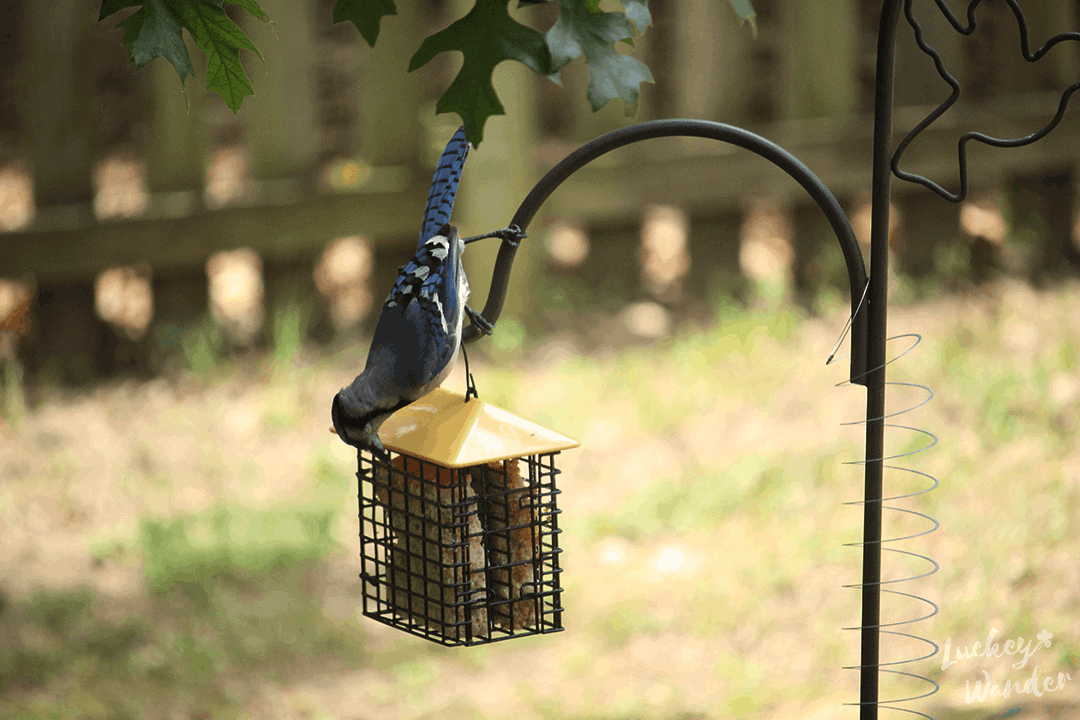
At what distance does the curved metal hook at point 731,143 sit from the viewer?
1694 millimetres

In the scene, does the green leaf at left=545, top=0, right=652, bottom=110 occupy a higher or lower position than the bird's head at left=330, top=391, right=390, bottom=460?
higher

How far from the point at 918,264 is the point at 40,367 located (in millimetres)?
4346

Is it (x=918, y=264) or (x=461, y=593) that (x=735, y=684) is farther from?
(x=918, y=264)

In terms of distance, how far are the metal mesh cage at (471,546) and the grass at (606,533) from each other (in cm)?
117

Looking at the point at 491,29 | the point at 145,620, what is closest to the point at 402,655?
the point at 145,620

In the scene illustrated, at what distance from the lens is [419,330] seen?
1.67m

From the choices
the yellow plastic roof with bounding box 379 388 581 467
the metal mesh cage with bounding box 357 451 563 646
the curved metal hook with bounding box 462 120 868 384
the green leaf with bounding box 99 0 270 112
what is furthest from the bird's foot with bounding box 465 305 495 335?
the green leaf with bounding box 99 0 270 112

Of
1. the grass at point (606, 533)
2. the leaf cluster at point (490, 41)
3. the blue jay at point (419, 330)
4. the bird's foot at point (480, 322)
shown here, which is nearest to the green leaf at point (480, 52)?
the leaf cluster at point (490, 41)

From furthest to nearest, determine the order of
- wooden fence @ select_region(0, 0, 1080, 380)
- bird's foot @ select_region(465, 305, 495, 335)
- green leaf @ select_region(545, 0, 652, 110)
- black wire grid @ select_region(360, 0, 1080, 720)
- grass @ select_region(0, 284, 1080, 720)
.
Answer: wooden fence @ select_region(0, 0, 1080, 380) → grass @ select_region(0, 284, 1080, 720) → bird's foot @ select_region(465, 305, 495, 335) → black wire grid @ select_region(360, 0, 1080, 720) → green leaf @ select_region(545, 0, 652, 110)

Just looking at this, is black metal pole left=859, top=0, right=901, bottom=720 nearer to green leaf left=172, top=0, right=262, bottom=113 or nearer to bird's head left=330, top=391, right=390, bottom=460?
bird's head left=330, top=391, right=390, bottom=460

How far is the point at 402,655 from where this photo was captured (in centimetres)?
336

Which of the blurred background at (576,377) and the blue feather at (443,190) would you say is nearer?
the blue feather at (443,190)

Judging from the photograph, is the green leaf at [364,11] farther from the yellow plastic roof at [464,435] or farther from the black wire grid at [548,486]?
the yellow plastic roof at [464,435]

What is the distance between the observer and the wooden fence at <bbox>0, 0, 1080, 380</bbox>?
15.6ft
